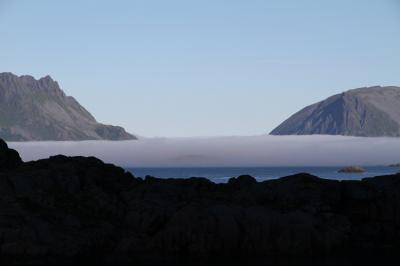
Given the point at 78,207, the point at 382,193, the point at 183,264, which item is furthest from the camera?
the point at 382,193

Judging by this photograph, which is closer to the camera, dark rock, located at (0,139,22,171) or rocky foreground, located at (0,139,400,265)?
rocky foreground, located at (0,139,400,265)

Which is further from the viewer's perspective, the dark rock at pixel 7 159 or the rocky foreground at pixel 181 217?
the dark rock at pixel 7 159

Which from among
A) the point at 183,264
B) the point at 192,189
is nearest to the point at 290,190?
the point at 192,189

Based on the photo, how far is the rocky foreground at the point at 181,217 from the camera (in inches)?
2800

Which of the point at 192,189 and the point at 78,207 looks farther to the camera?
the point at 192,189

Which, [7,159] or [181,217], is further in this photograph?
[7,159]

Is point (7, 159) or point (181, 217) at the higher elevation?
point (7, 159)

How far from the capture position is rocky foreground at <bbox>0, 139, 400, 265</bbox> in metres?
71.1

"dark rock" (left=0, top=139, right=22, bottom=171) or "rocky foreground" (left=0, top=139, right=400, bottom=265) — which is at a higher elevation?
"dark rock" (left=0, top=139, right=22, bottom=171)

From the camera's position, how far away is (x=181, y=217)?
73.4 meters

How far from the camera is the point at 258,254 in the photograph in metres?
72.3

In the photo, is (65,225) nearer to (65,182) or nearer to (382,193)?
(65,182)

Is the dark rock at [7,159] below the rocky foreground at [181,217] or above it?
above

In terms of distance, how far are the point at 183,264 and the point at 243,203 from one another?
15.7m
